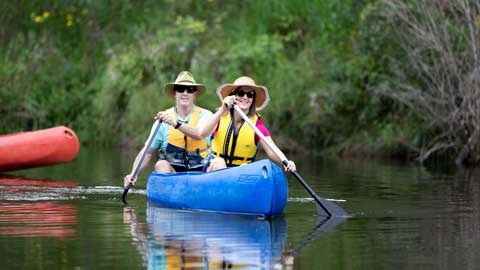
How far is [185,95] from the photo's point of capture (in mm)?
14016

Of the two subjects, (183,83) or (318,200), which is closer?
(318,200)

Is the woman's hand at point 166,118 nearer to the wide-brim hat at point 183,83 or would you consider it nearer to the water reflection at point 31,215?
the wide-brim hat at point 183,83

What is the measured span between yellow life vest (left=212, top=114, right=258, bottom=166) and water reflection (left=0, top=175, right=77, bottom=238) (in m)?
1.52

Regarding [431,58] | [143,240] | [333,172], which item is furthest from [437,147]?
[143,240]

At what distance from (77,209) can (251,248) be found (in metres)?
3.55

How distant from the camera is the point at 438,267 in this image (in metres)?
8.93

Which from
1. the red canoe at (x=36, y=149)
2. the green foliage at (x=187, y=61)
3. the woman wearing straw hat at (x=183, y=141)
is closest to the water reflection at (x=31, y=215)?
the woman wearing straw hat at (x=183, y=141)

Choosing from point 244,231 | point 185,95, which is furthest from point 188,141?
point 244,231

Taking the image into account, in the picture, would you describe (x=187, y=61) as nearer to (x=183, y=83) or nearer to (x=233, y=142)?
(x=183, y=83)

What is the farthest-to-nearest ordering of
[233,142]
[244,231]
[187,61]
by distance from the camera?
[187,61]
[233,142]
[244,231]

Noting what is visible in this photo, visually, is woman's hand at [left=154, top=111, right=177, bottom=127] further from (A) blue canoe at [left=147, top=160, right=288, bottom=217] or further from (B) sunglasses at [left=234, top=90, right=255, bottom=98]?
(B) sunglasses at [left=234, top=90, right=255, bottom=98]

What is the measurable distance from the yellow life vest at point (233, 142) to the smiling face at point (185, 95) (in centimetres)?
93

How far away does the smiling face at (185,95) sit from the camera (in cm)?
1401

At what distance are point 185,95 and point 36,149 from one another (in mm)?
5434
